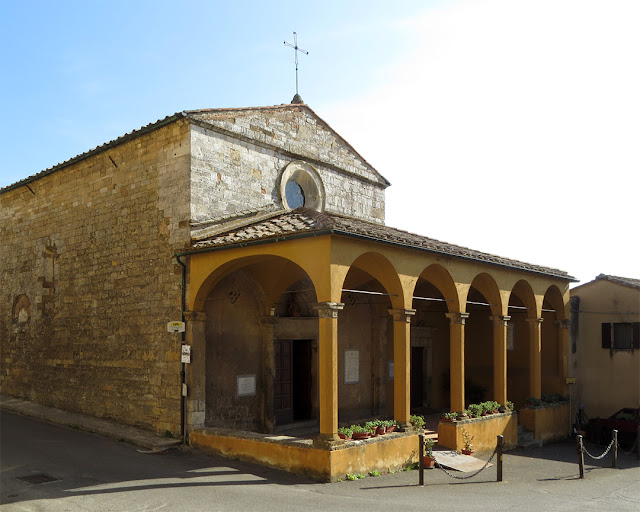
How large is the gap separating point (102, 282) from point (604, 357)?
43.1 ft

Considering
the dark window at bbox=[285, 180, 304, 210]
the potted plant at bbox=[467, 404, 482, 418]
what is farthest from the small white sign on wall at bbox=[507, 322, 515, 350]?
the dark window at bbox=[285, 180, 304, 210]

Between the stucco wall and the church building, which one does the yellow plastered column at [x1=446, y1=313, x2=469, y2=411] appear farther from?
the stucco wall

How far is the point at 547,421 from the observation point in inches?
587

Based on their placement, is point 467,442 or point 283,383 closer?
point 467,442

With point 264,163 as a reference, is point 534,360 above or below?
below

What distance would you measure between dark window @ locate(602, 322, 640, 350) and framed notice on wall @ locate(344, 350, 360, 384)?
7.05 metres

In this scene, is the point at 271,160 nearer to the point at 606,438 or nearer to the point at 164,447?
the point at 164,447

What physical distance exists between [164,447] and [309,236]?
478 cm

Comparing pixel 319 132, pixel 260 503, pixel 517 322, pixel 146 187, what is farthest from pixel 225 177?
pixel 517 322

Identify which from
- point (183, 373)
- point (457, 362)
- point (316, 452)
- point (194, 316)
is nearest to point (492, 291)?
point (457, 362)

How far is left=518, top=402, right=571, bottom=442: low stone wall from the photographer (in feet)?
47.5

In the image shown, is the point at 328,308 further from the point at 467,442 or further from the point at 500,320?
the point at 500,320

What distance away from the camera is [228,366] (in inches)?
478

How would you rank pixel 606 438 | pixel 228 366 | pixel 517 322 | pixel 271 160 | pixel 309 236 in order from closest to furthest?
pixel 309 236
pixel 228 366
pixel 271 160
pixel 606 438
pixel 517 322
